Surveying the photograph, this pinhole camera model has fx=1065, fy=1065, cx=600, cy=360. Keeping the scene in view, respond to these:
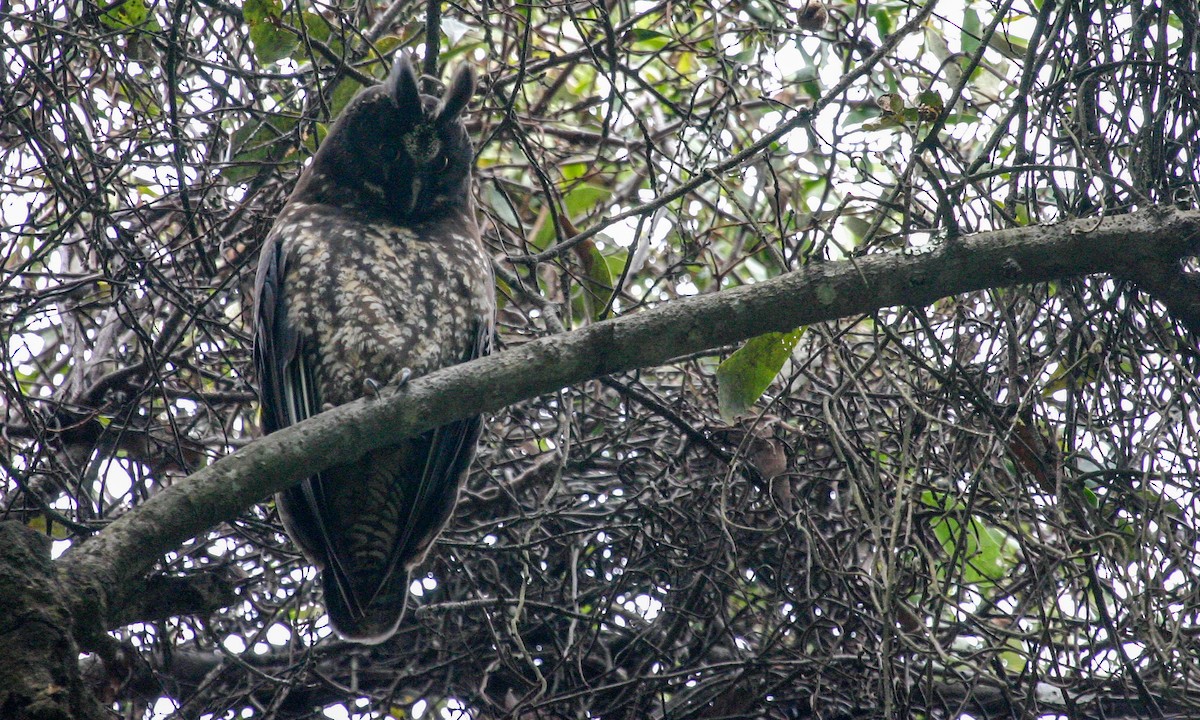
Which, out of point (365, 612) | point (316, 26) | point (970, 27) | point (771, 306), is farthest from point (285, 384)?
point (970, 27)

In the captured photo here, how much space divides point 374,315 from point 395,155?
1.58 feet

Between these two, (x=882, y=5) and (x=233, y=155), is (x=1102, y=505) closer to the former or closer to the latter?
(x=882, y=5)

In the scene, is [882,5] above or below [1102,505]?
above

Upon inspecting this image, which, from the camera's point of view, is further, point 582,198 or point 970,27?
point 582,198

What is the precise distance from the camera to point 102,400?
3.20m

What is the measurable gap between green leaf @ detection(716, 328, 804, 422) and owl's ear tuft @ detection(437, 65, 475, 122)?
106 cm

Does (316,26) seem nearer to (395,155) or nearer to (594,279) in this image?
(395,155)

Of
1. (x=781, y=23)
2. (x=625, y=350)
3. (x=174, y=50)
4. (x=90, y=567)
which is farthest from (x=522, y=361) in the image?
(x=781, y=23)

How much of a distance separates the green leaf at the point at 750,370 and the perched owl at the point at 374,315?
0.72 metres

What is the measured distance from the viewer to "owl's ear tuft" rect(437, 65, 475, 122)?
2.93 meters

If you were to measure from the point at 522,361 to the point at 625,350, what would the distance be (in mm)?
208

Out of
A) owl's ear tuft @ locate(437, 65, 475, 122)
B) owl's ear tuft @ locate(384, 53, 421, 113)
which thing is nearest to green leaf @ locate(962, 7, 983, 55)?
owl's ear tuft @ locate(437, 65, 475, 122)

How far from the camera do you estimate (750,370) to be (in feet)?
8.50

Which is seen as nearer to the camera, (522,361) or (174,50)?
(522,361)
